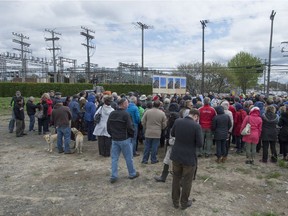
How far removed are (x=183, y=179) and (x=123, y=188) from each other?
1.59 m

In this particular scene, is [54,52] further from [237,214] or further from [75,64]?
[237,214]

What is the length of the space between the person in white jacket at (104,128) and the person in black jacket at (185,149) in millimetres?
3400

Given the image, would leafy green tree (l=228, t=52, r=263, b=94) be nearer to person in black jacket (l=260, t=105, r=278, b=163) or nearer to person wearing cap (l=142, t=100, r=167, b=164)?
person in black jacket (l=260, t=105, r=278, b=163)

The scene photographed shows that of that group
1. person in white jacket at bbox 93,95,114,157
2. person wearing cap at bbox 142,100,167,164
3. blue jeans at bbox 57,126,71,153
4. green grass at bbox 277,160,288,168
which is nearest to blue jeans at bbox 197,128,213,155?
person wearing cap at bbox 142,100,167,164

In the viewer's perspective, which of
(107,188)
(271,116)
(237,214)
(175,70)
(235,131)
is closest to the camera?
(237,214)

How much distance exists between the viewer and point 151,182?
5.77 m

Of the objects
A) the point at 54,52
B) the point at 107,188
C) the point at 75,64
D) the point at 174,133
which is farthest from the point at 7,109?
the point at 75,64

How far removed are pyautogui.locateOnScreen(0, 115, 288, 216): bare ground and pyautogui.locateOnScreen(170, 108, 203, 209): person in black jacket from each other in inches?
21.4

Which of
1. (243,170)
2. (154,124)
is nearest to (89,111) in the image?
(154,124)

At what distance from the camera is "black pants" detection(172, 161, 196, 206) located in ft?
14.3

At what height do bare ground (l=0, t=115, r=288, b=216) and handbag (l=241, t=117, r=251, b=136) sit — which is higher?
handbag (l=241, t=117, r=251, b=136)

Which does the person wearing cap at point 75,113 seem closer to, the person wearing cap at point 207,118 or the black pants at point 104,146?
the black pants at point 104,146

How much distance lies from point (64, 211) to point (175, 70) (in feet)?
141

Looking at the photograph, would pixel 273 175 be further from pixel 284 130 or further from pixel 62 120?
pixel 62 120
